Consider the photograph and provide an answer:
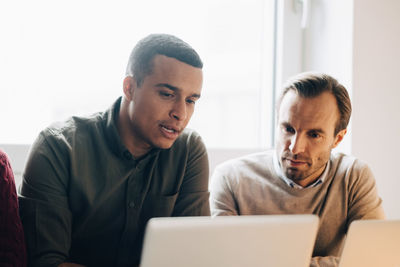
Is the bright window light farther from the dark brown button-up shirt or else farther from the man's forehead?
the man's forehead

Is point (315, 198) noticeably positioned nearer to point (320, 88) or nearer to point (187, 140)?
point (320, 88)

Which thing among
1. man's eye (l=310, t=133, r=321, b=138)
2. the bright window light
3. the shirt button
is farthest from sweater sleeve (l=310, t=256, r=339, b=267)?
the bright window light

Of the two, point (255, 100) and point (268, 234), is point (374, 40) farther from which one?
point (268, 234)

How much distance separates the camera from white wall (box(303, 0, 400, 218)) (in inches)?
70.5

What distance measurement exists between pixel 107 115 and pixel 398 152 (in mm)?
1332

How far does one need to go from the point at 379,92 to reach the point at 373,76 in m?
0.08

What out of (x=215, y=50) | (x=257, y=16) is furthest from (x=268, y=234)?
(x=257, y=16)

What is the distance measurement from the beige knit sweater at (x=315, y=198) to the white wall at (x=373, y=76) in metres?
0.41

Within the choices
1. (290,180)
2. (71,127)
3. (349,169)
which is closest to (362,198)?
(349,169)

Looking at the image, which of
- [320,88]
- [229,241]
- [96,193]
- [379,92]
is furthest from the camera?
[379,92]

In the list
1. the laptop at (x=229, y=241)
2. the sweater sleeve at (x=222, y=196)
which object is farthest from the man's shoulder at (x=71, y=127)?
the laptop at (x=229, y=241)

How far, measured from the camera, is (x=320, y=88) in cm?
139

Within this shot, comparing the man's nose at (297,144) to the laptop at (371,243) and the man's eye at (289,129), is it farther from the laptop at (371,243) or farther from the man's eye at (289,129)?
the laptop at (371,243)

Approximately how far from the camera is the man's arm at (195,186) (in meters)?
1.25
